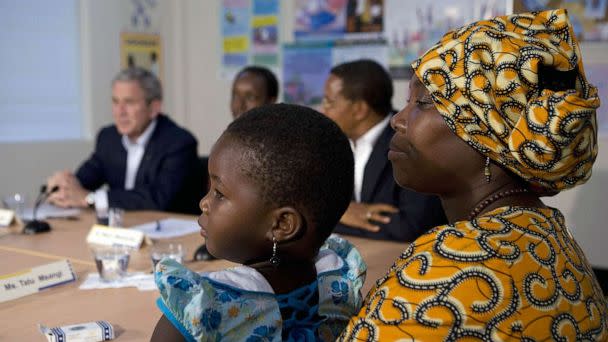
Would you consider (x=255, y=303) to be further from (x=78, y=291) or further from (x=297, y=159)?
(x=78, y=291)

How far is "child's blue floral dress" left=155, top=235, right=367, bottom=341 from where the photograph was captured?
90cm

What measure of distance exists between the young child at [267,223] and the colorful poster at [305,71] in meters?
3.31

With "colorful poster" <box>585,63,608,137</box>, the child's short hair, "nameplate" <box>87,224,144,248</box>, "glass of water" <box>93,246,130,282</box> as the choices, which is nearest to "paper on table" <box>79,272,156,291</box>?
"glass of water" <box>93,246,130,282</box>

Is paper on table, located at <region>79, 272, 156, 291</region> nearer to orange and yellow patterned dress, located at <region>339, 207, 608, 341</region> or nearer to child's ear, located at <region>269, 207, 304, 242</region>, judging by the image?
child's ear, located at <region>269, 207, 304, 242</region>

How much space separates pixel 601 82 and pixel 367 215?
5.90ft

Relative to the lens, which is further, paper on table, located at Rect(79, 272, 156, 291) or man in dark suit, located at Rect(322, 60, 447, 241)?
man in dark suit, located at Rect(322, 60, 447, 241)

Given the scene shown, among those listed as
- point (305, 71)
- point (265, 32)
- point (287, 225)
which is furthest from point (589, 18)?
point (287, 225)

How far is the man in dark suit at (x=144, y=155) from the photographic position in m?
3.14

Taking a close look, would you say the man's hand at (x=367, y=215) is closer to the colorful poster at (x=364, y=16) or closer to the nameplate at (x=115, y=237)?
the nameplate at (x=115, y=237)

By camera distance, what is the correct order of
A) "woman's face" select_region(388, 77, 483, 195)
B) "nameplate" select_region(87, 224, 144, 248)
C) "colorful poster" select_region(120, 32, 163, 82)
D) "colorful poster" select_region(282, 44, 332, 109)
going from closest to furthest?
"woman's face" select_region(388, 77, 483, 195)
"nameplate" select_region(87, 224, 144, 248)
"colorful poster" select_region(282, 44, 332, 109)
"colorful poster" select_region(120, 32, 163, 82)

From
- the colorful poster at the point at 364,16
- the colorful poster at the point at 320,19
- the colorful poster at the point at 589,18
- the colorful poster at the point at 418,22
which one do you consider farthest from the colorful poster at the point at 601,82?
the colorful poster at the point at 320,19

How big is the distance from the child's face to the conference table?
383 millimetres

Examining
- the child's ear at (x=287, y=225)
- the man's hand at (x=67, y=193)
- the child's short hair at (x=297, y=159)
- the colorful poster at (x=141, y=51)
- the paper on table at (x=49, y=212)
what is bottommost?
the paper on table at (x=49, y=212)

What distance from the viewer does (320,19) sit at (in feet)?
14.1
